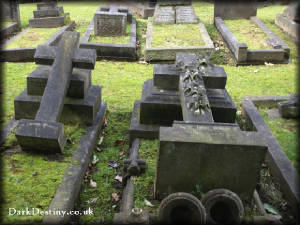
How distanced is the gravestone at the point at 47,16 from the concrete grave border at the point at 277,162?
7411 mm

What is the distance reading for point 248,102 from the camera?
18.9 feet

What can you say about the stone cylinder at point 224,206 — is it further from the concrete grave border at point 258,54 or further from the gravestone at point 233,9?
the gravestone at point 233,9

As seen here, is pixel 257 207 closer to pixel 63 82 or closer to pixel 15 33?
pixel 63 82

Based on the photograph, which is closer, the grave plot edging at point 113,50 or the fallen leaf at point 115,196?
the fallen leaf at point 115,196

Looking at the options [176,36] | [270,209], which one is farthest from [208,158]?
[176,36]

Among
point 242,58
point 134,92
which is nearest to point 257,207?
point 134,92

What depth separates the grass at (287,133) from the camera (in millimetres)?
4398

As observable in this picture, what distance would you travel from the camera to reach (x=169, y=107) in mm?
4477

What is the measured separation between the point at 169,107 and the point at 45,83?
5.94 feet

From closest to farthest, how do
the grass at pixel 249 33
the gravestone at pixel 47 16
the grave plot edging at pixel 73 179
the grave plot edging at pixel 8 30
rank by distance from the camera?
the grave plot edging at pixel 73 179 < the grass at pixel 249 33 < the grave plot edging at pixel 8 30 < the gravestone at pixel 47 16

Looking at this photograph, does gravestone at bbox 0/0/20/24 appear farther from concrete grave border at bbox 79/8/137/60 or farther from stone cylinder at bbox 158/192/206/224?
stone cylinder at bbox 158/192/206/224

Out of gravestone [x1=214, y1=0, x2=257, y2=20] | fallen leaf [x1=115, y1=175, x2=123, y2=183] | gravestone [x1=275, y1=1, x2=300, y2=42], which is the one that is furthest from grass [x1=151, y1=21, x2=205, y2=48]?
fallen leaf [x1=115, y1=175, x2=123, y2=183]

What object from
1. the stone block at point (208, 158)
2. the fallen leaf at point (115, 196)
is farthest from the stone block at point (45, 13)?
the stone block at point (208, 158)

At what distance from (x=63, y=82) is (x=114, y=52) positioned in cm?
444
